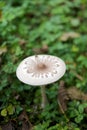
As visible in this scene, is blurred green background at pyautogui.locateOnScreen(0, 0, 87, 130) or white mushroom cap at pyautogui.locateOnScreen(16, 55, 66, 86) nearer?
white mushroom cap at pyautogui.locateOnScreen(16, 55, 66, 86)

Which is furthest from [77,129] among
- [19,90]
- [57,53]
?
[57,53]

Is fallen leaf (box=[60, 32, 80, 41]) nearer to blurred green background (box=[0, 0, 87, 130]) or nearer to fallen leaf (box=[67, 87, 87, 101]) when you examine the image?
blurred green background (box=[0, 0, 87, 130])

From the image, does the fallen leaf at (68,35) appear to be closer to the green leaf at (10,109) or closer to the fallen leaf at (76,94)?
the fallen leaf at (76,94)

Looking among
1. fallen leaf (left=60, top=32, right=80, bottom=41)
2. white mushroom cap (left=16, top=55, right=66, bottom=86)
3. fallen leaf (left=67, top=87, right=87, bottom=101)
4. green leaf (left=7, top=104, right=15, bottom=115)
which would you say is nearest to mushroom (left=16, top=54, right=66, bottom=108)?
white mushroom cap (left=16, top=55, right=66, bottom=86)

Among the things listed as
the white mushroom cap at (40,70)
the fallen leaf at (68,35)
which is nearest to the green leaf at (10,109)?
the white mushroom cap at (40,70)

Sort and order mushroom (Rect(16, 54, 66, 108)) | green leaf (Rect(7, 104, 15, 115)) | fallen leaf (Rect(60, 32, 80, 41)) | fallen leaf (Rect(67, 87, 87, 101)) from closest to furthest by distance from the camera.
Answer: mushroom (Rect(16, 54, 66, 108))
green leaf (Rect(7, 104, 15, 115))
fallen leaf (Rect(67, 87, 87, 101))
fallen leaf (Rect(60, 32, 80, 41))

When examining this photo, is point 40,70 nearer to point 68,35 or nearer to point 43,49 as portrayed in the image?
point 43,49

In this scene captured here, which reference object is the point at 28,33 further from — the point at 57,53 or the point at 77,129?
the point at 77,129

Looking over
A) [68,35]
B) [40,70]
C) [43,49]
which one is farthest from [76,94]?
[68,35]
